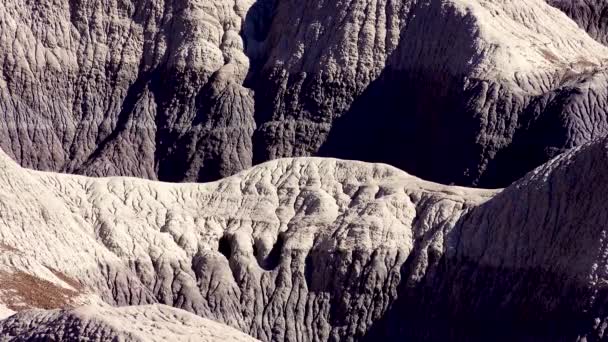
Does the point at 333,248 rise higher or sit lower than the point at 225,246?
higher

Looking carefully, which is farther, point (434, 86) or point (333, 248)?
point (434, 86)

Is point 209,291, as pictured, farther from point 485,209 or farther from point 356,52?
point 356,52

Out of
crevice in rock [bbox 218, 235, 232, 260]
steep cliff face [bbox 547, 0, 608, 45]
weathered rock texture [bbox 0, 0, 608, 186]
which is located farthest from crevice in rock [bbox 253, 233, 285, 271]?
steep cliff face [bbox 547, 0, 608, 45]

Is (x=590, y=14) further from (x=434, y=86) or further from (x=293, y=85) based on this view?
(x=293, y=85)

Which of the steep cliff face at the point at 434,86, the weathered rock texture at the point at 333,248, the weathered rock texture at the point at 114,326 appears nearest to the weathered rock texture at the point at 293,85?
the steep cliff face at the point at 434,86

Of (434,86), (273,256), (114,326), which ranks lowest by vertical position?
(273,256)

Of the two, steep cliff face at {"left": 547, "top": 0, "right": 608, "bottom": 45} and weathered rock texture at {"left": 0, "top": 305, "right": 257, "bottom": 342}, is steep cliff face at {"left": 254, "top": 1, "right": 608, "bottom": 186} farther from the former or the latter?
weathered rock texture at {"left": 0, "top": 305, "right": 257, "bottom": 342}

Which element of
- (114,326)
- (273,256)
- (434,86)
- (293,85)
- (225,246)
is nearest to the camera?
(114,326)

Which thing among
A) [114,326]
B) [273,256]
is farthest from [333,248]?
[114,326]

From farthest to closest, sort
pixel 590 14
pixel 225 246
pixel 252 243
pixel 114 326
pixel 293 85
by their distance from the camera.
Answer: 1. pixel 590 14
2. pixel 293 85
3. pixel 225 246
4. pixel 252 243
5. pixel 114 326
